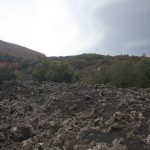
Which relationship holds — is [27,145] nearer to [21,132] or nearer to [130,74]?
[21,132]

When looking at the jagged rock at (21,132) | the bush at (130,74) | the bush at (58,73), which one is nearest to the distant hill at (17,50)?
the bush at (58,73)

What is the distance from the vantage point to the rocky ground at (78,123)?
15148 millimetres

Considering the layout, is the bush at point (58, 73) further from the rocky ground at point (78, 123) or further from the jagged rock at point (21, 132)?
the jagged rock at point (21, 132)

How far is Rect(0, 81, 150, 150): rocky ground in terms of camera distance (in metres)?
15.1

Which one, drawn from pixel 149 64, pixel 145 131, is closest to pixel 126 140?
pixel 145 131

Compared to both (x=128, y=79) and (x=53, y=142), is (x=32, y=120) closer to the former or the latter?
(x=53, y=142)

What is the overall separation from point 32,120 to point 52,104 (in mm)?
3203

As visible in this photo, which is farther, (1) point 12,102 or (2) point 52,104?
(1) point 12,102

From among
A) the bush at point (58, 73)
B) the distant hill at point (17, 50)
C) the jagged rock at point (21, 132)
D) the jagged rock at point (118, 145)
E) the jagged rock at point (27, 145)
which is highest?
the distant hill at point (17, 50)

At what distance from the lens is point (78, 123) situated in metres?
17.9

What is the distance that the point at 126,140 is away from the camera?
582 inches

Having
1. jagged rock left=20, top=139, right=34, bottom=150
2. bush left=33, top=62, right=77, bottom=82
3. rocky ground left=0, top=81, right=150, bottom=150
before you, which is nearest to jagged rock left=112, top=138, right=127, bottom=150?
rocky ground left=0, top=81, right=150, bottom=150

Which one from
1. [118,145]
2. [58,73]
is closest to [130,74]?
[58,73]

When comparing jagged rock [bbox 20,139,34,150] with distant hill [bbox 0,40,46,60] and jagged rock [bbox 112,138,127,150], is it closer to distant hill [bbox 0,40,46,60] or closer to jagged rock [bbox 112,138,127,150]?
jagged rock [bbox 112,138,127,150]
